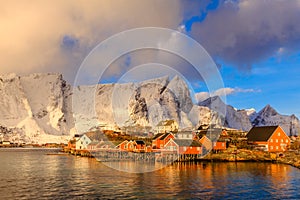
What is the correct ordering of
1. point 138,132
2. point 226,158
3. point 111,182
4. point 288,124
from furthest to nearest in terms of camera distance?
point 288,124 → point 138,132 → point 226,158 → point 111,182

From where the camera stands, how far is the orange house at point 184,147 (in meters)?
63.5

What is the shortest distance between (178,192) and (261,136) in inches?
1922

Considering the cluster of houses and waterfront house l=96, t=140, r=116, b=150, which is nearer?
the cluster of houses

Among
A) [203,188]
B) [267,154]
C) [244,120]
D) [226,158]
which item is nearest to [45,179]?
[203,188]

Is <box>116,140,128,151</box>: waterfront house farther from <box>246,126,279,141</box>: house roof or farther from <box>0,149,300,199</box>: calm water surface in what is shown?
<box>0,149,300,199</box>: calm water surface

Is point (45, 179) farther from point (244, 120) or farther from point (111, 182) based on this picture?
Answer: point (244, 120)

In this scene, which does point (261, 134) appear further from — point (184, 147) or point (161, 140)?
point (161, 140)

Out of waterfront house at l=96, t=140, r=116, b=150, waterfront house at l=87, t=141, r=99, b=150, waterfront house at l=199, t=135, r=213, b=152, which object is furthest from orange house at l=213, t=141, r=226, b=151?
waterfront house at l=87, t=141, r=99, b=150

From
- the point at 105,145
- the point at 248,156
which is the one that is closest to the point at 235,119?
the point at 105,145

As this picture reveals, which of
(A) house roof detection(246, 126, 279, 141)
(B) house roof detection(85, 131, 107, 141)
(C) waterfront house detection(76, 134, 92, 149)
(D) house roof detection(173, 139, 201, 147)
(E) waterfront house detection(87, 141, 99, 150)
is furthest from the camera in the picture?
(B) house roof detection(85, 131, 107, 141)

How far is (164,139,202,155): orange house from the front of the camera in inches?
2500

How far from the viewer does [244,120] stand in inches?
7544

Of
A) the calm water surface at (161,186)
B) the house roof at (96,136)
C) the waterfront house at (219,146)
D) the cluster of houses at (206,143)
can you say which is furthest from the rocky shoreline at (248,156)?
the house roof at (96,136)

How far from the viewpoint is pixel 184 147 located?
63656 mm
